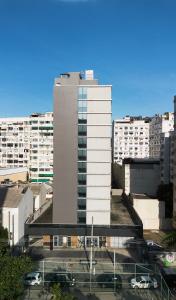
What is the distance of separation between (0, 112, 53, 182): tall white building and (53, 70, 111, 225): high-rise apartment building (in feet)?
179

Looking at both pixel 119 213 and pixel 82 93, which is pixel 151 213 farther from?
pixel 82 93

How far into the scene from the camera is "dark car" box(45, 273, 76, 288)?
25570 mm

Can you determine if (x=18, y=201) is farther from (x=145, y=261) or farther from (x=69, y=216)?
(x=145, y=261)

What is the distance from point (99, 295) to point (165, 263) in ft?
34.1

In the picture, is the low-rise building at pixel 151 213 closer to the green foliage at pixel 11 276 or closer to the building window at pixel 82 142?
the building window at pixel 82 142

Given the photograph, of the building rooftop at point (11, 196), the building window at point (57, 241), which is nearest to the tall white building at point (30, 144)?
the building rooftop at point (11, 196)

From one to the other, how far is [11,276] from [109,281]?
10.2m

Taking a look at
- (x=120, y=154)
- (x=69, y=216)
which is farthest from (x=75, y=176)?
(x=120, y=154)

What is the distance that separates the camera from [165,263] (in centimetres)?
3297

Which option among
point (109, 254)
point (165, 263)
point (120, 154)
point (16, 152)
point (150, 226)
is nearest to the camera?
point (165, 263)

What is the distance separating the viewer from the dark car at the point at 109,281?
25.7 m

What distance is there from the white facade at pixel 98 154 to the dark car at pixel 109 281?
39.8ft

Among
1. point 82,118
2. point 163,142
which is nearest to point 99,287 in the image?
point 82,118

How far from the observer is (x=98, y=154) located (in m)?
38.9
